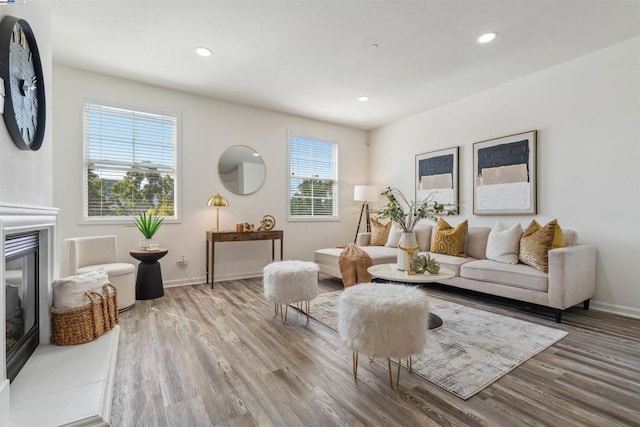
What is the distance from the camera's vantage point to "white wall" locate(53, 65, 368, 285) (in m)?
3.40

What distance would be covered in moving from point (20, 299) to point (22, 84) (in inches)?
49.0

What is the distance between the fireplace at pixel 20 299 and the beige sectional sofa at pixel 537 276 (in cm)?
318

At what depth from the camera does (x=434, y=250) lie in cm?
398

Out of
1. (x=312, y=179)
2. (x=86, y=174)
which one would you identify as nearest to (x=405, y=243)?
(x=312, y=179)

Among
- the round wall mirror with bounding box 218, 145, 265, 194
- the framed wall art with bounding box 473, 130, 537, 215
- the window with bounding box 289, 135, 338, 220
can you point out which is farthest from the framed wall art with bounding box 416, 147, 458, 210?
the round wall mirror with bounding box 218, 145, 265, 194

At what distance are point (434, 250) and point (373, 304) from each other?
8.72 ft

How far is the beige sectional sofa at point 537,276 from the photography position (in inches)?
103

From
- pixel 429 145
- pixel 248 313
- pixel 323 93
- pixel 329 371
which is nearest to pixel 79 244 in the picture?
pixel 248 313

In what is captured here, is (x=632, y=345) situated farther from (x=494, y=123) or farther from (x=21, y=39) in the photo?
(x=21, y=39)

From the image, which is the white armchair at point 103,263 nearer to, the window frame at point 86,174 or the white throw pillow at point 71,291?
the window frame at point 86,174

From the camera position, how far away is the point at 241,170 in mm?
4520

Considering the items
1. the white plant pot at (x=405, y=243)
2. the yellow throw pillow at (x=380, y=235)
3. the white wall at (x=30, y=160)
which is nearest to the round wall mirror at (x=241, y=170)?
the yellow throw pillow at (x=380, y=235)

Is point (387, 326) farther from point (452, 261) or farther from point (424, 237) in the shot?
point (424, 237)

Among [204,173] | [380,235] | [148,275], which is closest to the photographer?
[148,275]
